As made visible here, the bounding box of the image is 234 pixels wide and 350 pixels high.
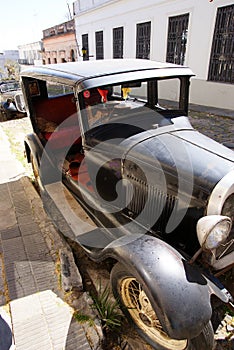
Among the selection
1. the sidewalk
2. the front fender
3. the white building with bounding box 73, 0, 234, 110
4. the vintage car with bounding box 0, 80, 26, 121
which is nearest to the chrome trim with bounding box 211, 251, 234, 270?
the front fender

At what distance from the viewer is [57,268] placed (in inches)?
103

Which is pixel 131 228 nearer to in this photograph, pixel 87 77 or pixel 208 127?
pixel 87 77

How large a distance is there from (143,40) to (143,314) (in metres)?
12.8

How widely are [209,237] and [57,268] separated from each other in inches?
64.3

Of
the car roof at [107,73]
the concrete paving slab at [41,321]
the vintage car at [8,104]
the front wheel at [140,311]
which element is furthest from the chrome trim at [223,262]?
the vintage car at [8,104]

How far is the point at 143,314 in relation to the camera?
2.00 m

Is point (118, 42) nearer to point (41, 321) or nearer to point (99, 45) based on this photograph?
point (99, 45)

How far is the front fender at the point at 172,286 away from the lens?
1499 millimetres

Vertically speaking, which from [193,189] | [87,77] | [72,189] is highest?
[87,77]

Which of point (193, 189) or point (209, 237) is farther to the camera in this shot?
point (193, 189)

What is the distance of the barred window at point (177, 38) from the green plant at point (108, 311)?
34.1ft

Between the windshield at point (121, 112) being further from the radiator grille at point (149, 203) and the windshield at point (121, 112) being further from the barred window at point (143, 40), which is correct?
the barred window at point (143, 40)

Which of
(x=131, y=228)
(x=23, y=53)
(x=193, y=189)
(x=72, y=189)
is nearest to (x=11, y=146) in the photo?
(x=72, y=189)

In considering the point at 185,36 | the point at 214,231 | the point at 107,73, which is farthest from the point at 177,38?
the point at 214,231
